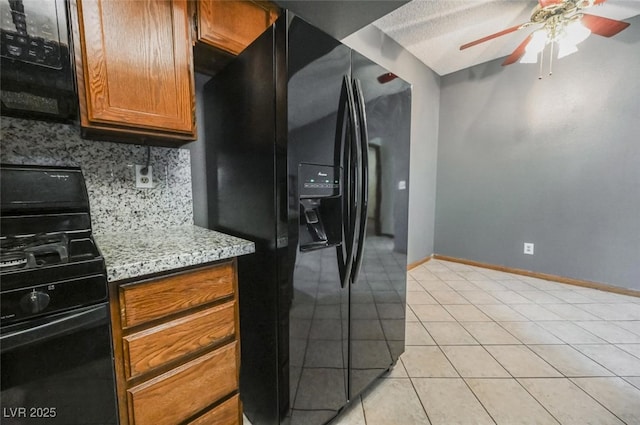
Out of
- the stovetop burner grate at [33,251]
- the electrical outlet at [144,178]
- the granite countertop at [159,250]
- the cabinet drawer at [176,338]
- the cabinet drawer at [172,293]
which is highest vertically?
the electrical outlet at [144,178]

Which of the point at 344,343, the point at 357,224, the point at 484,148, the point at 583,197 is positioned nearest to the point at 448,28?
the point at 484,148

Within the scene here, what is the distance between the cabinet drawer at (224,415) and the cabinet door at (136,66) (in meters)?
1.08

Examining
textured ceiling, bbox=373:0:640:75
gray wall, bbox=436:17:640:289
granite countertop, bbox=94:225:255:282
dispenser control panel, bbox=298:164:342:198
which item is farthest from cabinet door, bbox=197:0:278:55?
gray wall, bbox=436:17:640:289

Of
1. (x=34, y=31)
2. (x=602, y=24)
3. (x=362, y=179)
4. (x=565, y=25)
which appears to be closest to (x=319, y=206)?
(x=362, y=179)

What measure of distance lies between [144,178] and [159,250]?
1.81 ft

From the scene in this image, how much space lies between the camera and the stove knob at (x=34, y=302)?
576mm

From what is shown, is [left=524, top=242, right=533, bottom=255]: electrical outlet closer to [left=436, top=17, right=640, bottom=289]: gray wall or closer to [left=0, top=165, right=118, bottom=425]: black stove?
[left=436, top=17, right=640, bottom=289]: gray wall

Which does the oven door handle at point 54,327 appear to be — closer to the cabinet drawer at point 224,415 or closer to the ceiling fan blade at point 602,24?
the cabinet drawer at point 224,415

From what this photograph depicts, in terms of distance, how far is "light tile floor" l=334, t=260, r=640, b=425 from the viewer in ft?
4.10

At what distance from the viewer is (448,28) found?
2.46 m

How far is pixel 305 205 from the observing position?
981mm

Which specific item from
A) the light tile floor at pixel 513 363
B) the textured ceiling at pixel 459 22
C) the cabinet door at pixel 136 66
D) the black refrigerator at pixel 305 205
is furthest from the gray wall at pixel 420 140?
the cabinet door at pixel 136 66

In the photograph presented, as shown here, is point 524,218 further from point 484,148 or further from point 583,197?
point 484,148

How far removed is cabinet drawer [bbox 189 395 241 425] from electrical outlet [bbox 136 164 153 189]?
1.00m
